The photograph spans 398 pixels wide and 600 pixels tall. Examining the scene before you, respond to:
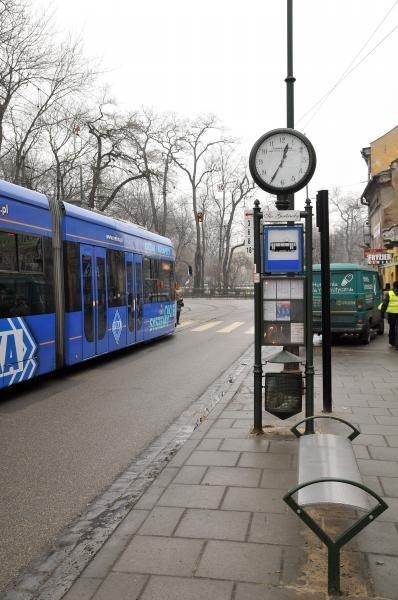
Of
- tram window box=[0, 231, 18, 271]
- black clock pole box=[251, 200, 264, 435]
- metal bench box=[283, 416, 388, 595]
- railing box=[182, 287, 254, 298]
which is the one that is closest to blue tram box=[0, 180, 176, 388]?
tram window box=[0, 231, 18, 271]

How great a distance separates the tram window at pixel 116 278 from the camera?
39.4 ft

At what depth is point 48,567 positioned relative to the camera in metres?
3.30

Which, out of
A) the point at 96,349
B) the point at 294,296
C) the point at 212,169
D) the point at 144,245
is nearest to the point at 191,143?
the point at 212,169

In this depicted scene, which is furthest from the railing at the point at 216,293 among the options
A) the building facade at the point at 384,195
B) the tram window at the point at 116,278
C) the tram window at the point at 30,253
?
the tram window at the point at 30,253

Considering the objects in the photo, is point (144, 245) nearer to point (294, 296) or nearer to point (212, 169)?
point (294, 296)

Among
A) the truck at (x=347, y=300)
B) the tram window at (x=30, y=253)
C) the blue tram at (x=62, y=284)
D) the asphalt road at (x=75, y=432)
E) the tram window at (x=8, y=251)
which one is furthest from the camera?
the truck at (x=347, y=300)

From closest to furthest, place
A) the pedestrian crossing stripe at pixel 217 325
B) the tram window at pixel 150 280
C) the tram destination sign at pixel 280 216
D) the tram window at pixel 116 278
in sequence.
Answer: the tram destination sign at pixel 280 216 < the tram window at pixel 116 278 < the tram window at pixel 150 280 < the pedestrian crossing stripe at pixel 217 325

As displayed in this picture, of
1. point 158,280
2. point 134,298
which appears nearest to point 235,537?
point 134,298

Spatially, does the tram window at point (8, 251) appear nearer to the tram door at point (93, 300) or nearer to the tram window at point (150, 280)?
the tram door at point (93, 300)

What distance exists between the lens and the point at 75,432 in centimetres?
658

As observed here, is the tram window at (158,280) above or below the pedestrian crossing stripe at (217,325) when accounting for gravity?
above

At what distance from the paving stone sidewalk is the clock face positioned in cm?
271

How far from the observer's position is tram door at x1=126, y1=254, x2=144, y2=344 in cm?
1332

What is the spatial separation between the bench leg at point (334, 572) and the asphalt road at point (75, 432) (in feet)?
5.87
